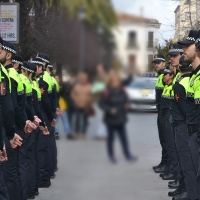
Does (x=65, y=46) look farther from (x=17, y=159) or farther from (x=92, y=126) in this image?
(x=17, y=159)

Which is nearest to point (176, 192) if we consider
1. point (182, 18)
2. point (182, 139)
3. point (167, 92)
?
point (182, 139)

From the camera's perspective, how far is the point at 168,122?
9.07 metres

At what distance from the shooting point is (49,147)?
9391 mm

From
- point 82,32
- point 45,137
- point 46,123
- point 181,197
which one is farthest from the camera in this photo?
point 46,123

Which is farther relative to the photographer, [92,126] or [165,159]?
[165,159]

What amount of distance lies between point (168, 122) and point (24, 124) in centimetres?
331

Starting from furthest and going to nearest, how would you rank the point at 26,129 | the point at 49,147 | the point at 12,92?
the point at 49,147 < the point at 26,129 < the point at 12,92

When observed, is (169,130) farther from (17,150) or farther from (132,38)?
(132,38)

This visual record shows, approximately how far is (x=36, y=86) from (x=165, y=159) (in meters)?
3.35

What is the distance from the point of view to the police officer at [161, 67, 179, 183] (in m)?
8.88

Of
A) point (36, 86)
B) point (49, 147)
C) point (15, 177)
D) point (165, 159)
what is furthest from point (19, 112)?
point (165, 159)

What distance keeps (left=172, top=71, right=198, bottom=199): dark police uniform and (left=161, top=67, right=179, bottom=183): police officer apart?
210cm

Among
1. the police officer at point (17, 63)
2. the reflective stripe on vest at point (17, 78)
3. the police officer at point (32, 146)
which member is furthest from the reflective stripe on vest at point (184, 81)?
the police officer at point (17, 63)

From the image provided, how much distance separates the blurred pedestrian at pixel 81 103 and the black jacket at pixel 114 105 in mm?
38
